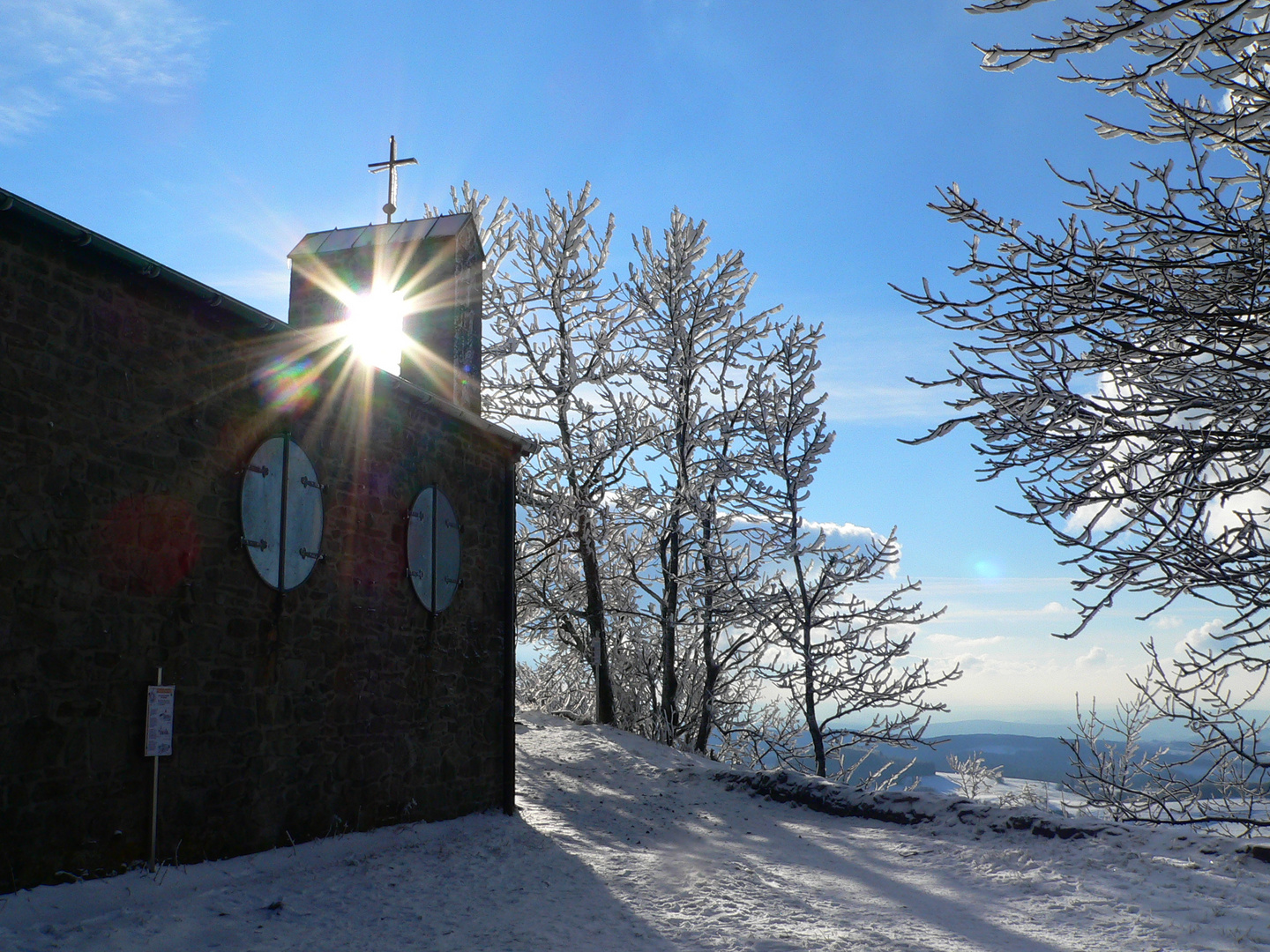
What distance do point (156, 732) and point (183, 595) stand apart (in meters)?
1.01

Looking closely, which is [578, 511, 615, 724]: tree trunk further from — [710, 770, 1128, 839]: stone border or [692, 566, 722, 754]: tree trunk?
[710, 770, 1128, 839]: stone border

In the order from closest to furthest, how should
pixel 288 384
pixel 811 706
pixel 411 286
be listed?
pixel 288 384 < pixel 411 286 < pixel 811 706

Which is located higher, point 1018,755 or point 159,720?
point 159,720

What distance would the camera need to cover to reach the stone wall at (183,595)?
5.92 metres

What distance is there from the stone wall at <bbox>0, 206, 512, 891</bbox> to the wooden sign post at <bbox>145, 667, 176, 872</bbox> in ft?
0.22

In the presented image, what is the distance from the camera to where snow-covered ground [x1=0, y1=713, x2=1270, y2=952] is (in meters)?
6.01

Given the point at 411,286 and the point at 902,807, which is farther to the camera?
the point at 411,286

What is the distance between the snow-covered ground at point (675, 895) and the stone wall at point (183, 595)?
0.42m

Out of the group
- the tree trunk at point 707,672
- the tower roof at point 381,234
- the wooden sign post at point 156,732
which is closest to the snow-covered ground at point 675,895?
the wooden sign post at point 156,732

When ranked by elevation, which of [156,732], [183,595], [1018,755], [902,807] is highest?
[183,595]

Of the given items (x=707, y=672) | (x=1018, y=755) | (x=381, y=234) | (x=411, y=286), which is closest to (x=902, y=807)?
(x=707, y=672)

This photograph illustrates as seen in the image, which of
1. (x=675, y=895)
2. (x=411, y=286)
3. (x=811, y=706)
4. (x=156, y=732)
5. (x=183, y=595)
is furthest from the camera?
(x=811, y=706)

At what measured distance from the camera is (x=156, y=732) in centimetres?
650

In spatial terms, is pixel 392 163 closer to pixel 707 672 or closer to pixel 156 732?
pixel 156 732
